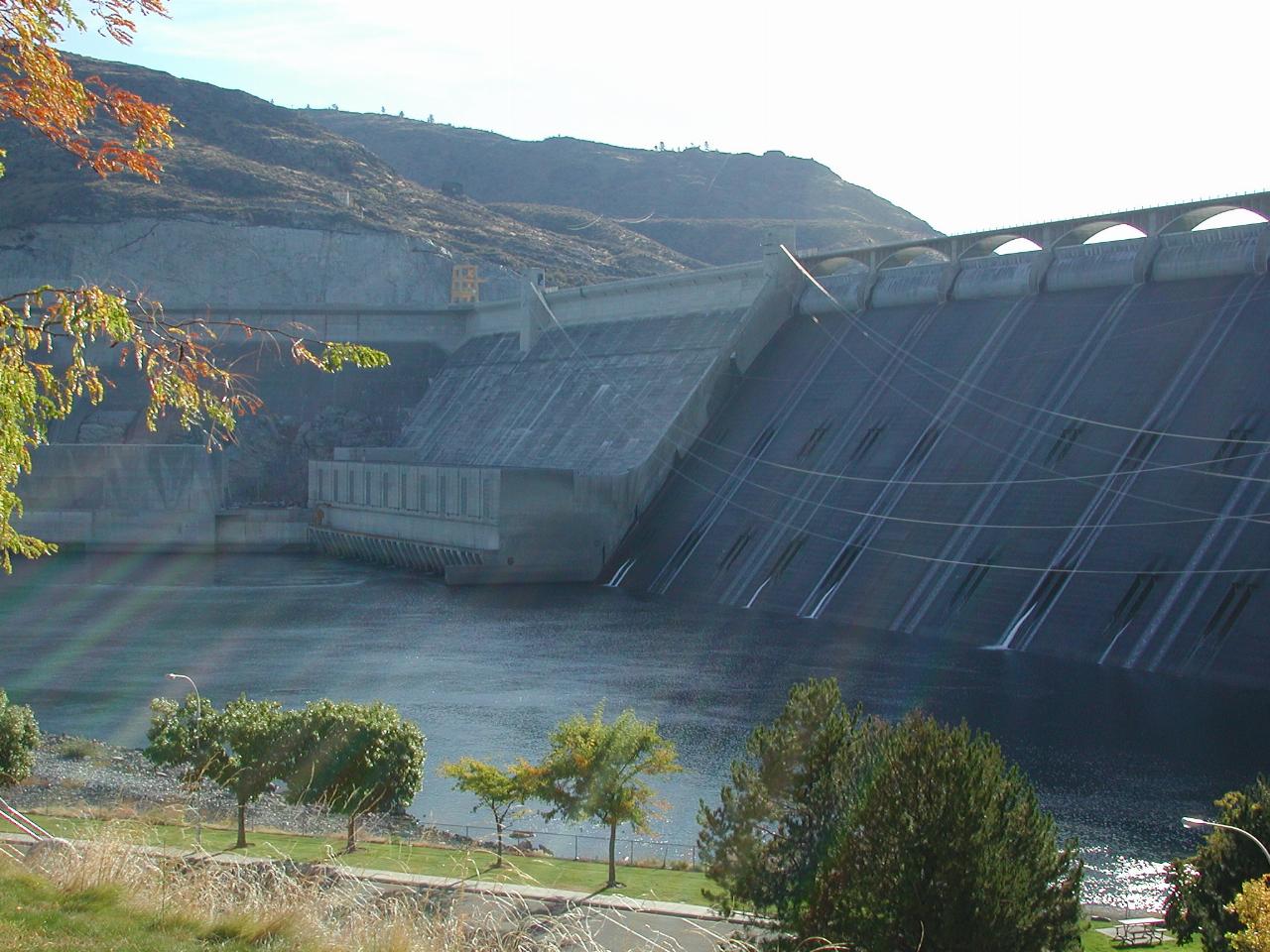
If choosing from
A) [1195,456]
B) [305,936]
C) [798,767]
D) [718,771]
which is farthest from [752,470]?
[305,936]

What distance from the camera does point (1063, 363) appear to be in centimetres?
3369

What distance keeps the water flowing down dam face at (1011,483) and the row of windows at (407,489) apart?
4.97 meters

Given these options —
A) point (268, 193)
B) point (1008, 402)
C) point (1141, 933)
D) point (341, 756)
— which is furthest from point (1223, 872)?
point (268, 193)

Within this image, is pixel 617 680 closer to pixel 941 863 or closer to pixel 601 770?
pixel 601 770

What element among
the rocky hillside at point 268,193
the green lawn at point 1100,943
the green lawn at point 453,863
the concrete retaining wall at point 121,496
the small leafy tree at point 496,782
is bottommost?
the green lawn at point 1100,943

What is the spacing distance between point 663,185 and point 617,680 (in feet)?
382

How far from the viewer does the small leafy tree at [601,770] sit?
1531 cm

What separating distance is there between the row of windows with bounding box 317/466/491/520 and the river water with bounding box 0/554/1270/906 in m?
3.34

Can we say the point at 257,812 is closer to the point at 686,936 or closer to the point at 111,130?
the point at 686,936

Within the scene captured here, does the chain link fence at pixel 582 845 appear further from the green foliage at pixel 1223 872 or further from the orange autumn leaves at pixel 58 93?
the orange autumn leaves at pixel 58 93

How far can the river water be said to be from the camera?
63.0ft

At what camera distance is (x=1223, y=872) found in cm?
1076

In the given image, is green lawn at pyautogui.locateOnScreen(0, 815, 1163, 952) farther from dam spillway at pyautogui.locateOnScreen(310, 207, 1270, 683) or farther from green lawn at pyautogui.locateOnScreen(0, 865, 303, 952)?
dam spillway at pyautogui.locateOnScreen(310, 207, 1270, 683)

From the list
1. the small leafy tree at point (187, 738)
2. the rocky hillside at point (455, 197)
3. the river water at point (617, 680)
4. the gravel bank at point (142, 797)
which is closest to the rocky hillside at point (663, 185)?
the rocky hillside at point (455, 197)
